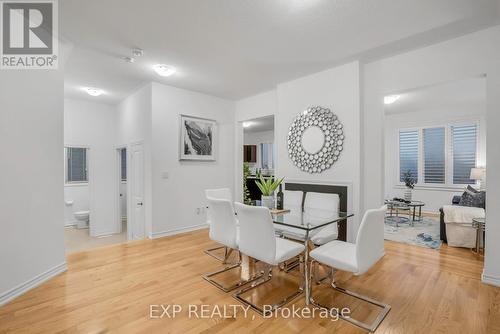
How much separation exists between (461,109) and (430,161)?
4.83 feet

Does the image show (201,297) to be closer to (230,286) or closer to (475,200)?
(230,286)

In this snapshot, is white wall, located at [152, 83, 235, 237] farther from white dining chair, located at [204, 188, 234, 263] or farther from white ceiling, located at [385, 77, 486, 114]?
white ceiling, located at [385, 77, 486, 114]

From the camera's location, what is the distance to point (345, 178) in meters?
3.55

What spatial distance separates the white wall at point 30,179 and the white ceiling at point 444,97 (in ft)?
18.2

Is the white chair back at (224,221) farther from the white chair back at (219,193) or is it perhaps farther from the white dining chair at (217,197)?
the white chair back at (219,193)

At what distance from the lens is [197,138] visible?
15.8ft

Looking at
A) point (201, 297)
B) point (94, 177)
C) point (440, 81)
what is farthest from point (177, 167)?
point (440, 81)

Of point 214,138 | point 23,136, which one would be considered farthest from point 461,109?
point 23,136

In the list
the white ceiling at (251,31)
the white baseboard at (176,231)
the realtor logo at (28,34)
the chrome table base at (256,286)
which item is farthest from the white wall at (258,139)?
the realtor logo at (28,34)

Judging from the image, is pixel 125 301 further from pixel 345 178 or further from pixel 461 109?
pixel 461 109

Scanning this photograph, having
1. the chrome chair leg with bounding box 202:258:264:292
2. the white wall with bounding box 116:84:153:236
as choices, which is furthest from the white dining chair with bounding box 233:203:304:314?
the white wall with bounding box 116:84:153:236

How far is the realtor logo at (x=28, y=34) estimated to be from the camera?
7.45ft

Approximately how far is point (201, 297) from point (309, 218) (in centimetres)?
134

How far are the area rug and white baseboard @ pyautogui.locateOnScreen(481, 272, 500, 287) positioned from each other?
3.85 feet
